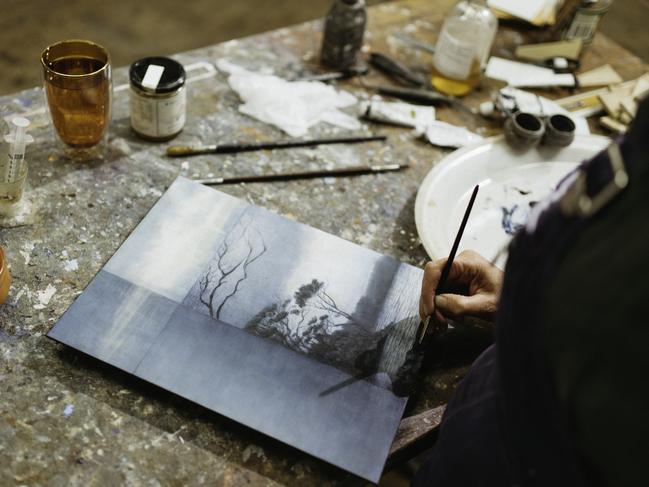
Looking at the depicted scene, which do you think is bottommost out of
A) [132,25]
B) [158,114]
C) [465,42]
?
[132,25]

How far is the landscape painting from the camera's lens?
0.86 metres

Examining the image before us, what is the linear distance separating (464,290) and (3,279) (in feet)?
2.31

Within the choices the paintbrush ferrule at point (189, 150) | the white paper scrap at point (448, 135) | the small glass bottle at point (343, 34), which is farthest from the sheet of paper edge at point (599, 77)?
the paintbrush ferrule at point (189, 150)

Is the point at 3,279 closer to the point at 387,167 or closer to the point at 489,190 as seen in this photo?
the point at 387,167

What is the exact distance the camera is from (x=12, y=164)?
104cm

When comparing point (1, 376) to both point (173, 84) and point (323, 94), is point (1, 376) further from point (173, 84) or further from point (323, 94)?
point (323, 94)

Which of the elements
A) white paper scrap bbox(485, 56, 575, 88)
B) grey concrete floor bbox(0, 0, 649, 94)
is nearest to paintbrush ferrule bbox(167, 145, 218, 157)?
white paper scrap bbox(485, 56, 575, 88)

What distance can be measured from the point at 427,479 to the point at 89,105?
2.76ft

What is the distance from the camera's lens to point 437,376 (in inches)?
38.8

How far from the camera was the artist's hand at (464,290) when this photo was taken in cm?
93

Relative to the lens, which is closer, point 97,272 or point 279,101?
point 97,272

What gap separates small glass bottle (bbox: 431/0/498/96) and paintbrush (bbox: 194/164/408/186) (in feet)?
1.06

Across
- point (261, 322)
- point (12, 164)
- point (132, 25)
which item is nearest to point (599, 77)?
point (261, 322)

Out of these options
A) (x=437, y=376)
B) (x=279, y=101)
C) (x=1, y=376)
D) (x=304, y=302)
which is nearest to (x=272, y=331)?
(x=304, y=302)
